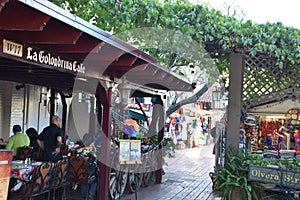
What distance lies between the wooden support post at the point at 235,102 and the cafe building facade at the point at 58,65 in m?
1.30

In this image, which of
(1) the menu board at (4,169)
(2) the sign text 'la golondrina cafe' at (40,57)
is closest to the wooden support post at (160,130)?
(2) the sign text 'la golondrina cafe' at (40,57)

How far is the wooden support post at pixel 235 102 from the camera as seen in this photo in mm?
8141

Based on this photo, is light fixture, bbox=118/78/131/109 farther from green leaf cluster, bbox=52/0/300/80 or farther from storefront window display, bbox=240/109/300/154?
storefront window display, bbox=240/109/300/154

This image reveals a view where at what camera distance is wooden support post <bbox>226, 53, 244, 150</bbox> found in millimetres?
8141

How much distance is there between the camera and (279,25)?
798 centimetres

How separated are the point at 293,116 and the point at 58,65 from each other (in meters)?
9.03

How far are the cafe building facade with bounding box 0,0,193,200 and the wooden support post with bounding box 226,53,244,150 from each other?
1299 mm

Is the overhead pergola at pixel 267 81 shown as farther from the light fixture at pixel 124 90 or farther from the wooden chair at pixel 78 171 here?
the wooden chair at pixel 78 171

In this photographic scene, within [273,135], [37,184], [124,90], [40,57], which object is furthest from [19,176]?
[273,135]

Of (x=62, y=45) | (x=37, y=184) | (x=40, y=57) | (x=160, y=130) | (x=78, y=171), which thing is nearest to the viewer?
(x=40, y=57)

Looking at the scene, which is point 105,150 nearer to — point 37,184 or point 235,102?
point 37,184

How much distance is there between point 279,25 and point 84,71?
173 inches

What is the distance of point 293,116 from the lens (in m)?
12.1

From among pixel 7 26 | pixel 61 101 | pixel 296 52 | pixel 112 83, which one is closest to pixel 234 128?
pixel 296 52
